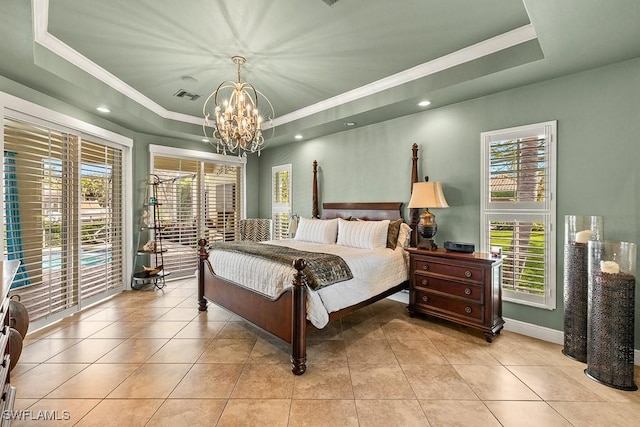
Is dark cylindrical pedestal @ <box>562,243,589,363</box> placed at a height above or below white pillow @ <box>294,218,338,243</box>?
below

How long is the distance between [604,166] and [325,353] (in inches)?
121

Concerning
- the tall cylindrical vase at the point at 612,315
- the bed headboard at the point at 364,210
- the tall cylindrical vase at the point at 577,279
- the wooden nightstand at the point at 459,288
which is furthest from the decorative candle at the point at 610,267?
the bed headboard at the point at 364,210

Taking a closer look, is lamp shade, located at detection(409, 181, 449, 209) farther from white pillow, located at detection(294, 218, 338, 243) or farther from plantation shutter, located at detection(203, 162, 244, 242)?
plantation shutter, located at detection(203, 162, 244, 242)

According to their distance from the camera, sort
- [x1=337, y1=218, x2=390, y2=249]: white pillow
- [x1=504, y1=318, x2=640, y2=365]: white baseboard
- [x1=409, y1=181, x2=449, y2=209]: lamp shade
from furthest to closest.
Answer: [x1=337, y1=218, x2=390, y2=249]: white pillow < [x1=409, y1=181, x2=449, y2=209]: lamp shade < [x1=504, y1=318, x2=640, y2=365]: white baseboard

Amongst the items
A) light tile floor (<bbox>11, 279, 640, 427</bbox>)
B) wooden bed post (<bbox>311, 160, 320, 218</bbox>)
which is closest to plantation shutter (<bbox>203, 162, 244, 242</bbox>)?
wooden bed post (<bbox>311, 160, 320, 218</bbox>)

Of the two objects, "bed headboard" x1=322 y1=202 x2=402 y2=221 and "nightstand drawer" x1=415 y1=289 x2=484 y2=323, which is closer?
"nightstand drawer" x1=415 y1=289 x2=484 y2=323

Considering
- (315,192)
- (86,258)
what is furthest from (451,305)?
(86,258)

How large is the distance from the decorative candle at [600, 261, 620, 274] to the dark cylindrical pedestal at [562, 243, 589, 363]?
30 centimetres

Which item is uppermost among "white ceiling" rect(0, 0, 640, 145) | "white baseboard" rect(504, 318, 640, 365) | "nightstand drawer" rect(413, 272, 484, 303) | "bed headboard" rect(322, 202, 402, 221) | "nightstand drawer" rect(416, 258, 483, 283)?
"white ceiling" rect(0, 0, 640, 145)

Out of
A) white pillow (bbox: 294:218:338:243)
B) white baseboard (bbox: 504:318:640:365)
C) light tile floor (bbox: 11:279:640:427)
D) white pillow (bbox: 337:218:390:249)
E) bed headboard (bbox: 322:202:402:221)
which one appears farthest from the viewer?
white pillow (bbox: 294:218:338:243)

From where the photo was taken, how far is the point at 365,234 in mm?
3846

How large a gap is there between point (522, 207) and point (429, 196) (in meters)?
0.94

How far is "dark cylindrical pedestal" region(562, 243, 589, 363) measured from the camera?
8.42ft

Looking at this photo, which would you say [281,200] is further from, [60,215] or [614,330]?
[614,330]
